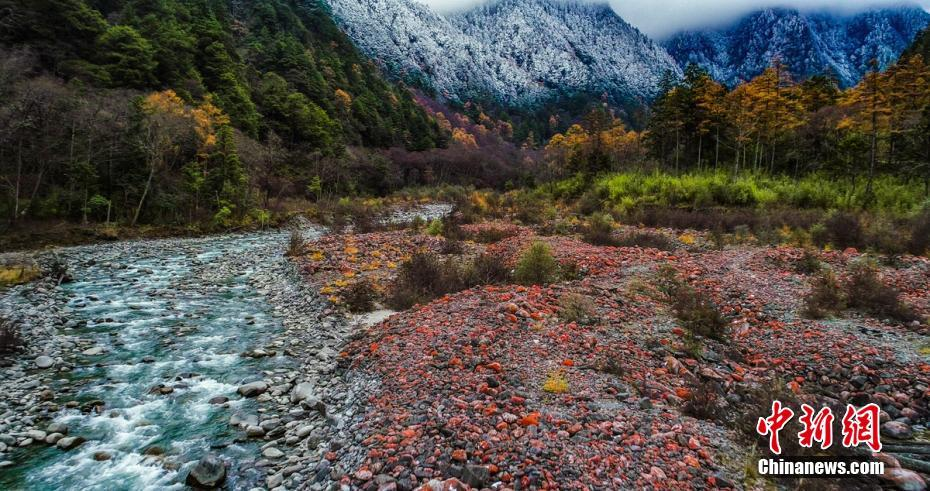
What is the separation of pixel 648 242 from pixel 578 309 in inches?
311

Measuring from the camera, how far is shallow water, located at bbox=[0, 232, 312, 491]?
4.37 meters

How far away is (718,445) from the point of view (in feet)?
12.8

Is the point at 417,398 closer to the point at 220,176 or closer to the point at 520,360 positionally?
the point at 520,360

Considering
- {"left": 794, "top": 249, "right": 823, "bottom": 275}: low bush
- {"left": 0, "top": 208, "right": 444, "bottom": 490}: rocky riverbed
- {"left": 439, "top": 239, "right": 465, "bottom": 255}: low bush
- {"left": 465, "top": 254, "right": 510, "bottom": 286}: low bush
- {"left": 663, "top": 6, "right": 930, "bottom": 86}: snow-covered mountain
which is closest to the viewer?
{"left": 0, "top": 208, "right": 444, "bottom": 490}: rocky riverbed

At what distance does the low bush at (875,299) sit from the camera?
6816mm

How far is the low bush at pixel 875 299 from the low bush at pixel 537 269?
548 centimetres

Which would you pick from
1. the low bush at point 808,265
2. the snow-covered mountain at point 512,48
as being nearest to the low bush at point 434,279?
the low bush at point 808,265

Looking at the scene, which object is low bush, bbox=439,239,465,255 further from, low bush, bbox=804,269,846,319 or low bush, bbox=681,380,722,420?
low bush, bbox=681,380,722,420

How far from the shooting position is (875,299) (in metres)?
7.16

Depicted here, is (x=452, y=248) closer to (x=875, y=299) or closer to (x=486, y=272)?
(x=486, y=272)

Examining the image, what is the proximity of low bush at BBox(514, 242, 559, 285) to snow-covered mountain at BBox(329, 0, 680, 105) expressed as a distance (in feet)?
359

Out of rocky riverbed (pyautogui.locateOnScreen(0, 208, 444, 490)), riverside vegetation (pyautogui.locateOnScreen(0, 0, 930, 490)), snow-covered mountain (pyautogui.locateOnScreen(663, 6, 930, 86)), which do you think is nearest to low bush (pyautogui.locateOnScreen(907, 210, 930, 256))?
riverside vegetation (pyautogui.locateOnScreen(0, 0, 930, 490))

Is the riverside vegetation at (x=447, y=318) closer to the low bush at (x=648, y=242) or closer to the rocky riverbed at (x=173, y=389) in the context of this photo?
the rocky riverbed at (x=173, y=389)

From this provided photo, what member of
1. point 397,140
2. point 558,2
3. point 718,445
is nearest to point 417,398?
point 718,445
